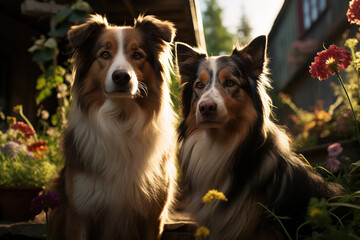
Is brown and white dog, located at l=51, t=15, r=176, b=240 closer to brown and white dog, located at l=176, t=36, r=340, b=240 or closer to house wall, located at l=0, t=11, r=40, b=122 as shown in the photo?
brown and white dog, located at l=176, t=36, r=340, b=240

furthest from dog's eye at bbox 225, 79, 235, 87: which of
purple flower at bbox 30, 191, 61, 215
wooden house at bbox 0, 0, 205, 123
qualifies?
wooden house at bbox 0, 0, 205, 123

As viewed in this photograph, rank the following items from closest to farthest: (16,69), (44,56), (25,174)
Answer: (25,174) < (44,56) < (16,69)

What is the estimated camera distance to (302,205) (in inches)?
118

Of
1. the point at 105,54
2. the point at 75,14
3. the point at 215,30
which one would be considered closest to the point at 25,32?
the point at 75,14

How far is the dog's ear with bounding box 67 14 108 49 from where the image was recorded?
11.1 feet

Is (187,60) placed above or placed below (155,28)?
below

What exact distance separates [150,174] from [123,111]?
1.96 feet

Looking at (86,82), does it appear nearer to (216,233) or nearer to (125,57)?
(125,57)

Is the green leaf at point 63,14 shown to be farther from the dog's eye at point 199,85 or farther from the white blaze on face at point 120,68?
the dog's eye at point 199,85

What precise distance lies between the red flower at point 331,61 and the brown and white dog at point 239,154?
0.45m

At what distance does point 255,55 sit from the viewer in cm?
335

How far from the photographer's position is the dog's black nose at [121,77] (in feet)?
10.4

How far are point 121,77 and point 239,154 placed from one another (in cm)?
111

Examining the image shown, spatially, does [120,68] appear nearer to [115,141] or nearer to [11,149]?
[115,141]
